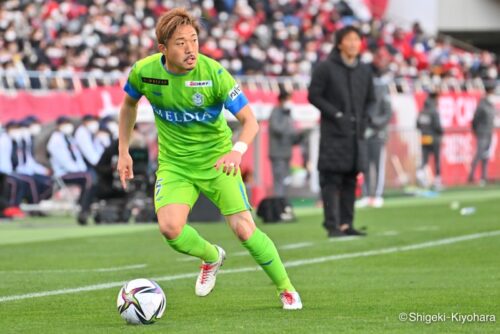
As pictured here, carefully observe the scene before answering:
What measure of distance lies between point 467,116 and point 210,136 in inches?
987

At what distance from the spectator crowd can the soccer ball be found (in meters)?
17.1

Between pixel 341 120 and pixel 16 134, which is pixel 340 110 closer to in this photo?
pixel 341 120

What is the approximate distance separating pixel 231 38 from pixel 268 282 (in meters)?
22.0

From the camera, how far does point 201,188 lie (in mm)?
9258

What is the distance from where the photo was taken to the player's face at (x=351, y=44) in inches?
598

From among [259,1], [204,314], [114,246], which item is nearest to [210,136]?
[204,314]

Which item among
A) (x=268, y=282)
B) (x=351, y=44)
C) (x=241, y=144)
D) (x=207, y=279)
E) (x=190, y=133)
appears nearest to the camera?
(x=241, y=144)

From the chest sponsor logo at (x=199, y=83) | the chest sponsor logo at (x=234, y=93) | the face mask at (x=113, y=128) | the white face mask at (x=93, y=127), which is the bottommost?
Answer: the face mask at (x=113, y=128)

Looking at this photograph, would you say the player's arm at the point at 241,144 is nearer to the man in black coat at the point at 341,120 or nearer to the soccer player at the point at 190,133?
the soccer player at the point at 190,133

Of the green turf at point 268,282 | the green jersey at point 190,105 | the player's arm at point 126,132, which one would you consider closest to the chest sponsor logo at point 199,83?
the green jersey at point 190,105

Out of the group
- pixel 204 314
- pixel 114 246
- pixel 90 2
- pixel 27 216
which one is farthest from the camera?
pixel 90 2

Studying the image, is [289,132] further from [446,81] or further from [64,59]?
[446,81]

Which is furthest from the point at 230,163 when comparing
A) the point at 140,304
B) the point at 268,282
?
the point at 268,282

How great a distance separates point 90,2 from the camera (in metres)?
31.1
